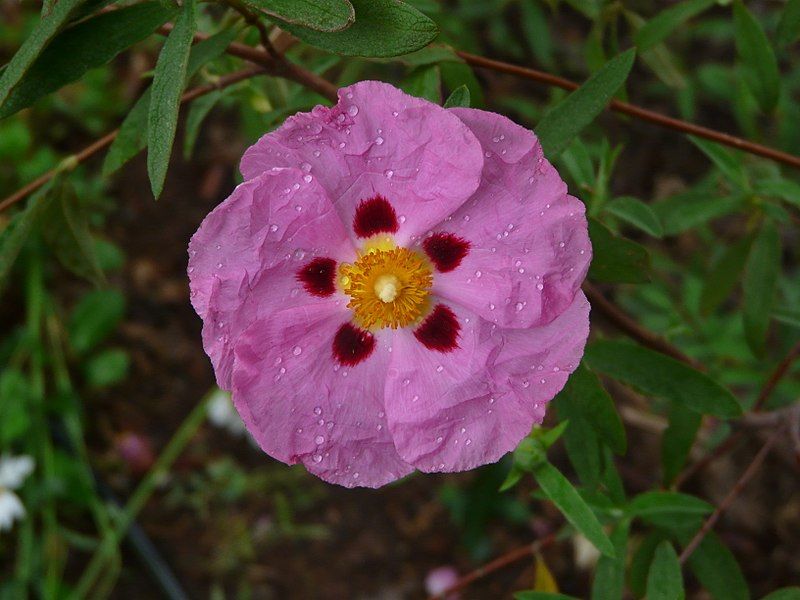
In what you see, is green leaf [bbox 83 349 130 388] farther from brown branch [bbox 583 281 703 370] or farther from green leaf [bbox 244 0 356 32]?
green leaf [bbox 244 0 356 32]

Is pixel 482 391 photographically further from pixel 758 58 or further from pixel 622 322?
pixel 758 58

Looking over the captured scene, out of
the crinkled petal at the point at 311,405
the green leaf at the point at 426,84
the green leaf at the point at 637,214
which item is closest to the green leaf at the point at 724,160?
the green leaf at the point at 637,214

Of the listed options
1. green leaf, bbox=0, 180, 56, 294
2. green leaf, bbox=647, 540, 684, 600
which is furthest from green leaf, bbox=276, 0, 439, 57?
green leaf, bbox=647, 540, 684, 600

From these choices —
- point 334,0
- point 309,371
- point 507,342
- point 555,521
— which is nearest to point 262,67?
point 334,0

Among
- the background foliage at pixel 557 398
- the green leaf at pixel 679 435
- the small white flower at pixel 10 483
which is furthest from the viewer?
the small white flower at pixel 10 483

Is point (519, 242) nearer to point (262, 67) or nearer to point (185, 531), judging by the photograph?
point (262, 67)

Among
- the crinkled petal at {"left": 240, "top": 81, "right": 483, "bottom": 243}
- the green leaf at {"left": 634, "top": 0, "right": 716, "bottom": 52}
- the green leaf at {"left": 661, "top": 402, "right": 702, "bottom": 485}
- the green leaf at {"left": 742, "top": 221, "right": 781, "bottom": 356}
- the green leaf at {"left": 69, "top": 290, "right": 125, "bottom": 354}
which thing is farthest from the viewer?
the green leaf at {"left": 69, "top": 290, "right": 125, "bottom": 354}

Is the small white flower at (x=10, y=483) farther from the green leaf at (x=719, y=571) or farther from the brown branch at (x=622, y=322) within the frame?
the green leaf at (x=719, y=571)
